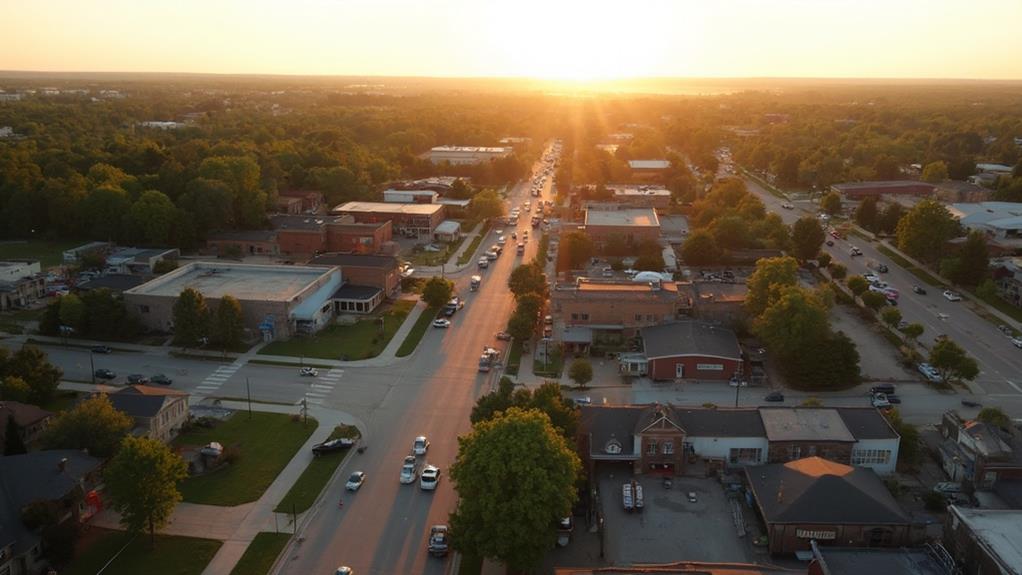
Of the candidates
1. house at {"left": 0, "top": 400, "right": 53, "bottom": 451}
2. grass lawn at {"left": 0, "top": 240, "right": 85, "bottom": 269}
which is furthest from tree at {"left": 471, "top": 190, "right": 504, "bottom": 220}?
house at {"left": 0, "top": 400, "right": 53, "bottom": 451}

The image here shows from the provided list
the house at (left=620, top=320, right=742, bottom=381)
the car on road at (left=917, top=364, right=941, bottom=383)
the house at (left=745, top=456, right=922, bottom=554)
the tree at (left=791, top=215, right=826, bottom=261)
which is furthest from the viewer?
the tree at (left=791, top=215, right=826, bottom=261)

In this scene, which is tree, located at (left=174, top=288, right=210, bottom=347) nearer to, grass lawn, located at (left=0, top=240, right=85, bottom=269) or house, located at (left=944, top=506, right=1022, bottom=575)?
grass lawn, located at (left=0, top=240, right=85, bottom=269)

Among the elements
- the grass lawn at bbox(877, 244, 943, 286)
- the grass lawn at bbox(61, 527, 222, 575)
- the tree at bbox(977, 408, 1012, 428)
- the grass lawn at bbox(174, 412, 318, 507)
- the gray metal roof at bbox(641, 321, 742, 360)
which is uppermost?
the tree at bbox(977, 408, 1012, 428)

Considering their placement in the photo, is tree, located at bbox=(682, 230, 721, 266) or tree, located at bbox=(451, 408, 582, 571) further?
tree, located at bbox=(682, 230, 721, 266)

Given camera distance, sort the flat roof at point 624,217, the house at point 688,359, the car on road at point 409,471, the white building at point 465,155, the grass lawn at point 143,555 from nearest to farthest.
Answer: the grass lawn at point 143,555
the car on road at point 409,471
the house at point 688,359
the flat roof at point 624,217
the white building at point 465,155

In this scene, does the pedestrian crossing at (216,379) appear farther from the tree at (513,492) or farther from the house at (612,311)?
the tree at (513,492)

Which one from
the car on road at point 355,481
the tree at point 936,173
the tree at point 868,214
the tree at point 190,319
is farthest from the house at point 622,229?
the tree at point 936,173
